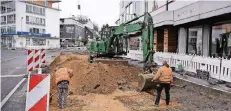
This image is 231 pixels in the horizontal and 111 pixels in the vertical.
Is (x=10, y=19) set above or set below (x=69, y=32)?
above

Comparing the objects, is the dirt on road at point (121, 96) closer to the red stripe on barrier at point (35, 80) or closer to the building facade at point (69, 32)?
the red stripe on barrier at point (35, 80)

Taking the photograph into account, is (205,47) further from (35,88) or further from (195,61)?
(35,88)

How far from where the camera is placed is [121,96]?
34.2ft

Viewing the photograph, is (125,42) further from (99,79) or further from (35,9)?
(35,9)

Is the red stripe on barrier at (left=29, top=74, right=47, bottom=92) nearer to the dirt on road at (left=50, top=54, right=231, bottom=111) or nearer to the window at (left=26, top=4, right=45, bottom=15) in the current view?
the dirt on road at (left=50, top=54, right=231, bottom=111)

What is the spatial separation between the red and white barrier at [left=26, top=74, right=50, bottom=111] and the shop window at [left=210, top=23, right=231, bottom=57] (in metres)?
13.1

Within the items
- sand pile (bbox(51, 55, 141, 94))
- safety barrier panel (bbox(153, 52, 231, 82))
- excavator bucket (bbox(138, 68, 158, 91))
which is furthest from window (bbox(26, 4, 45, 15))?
excavator bucket (bbox(138, 68, 158, 91))

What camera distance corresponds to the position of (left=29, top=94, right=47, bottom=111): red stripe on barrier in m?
4.97

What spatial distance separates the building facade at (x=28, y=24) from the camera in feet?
234

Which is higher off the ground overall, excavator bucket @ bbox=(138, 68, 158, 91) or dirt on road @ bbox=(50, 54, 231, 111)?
Result: excavator bucket @ bbox=(138, 68, 158, 91)

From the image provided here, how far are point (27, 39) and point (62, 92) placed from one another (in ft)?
222

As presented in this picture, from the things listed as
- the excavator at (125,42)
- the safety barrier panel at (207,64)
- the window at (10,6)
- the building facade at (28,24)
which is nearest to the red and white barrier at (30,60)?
the excavator at (125,42)

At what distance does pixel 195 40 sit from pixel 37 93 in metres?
16.8

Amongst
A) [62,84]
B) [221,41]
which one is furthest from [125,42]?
[62,84]
